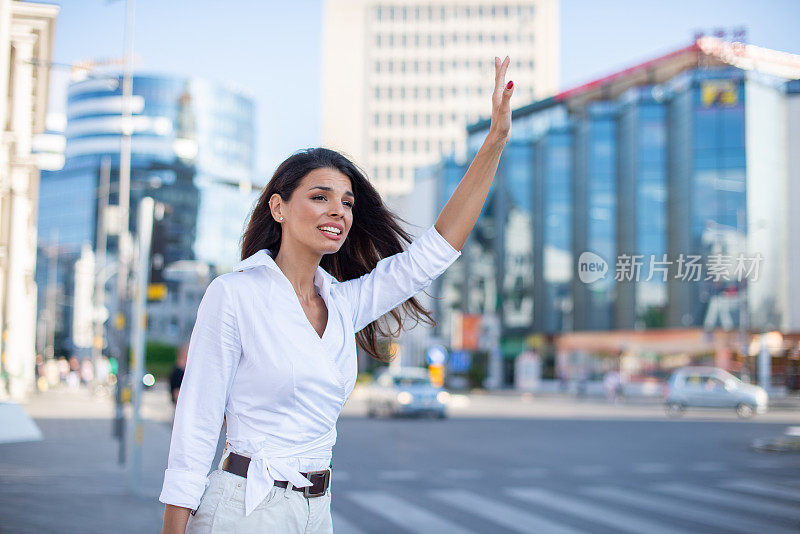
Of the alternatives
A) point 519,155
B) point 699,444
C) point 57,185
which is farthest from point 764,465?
point 57,185

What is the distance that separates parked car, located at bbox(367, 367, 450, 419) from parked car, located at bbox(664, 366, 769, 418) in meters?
8.74

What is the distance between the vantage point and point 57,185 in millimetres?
84625

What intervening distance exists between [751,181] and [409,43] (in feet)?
333

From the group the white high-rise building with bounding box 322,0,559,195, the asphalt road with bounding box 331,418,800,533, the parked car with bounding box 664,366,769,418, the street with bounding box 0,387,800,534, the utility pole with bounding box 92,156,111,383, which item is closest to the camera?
the street with bounding box 0,387,800,534

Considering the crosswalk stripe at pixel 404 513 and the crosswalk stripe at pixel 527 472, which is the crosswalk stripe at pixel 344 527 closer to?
the crosswalk stripe at pixel 404 513

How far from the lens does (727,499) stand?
10.3m

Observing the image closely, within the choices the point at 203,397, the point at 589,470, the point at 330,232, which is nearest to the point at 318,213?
the point at 330,232

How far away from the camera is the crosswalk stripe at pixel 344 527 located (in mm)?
8289

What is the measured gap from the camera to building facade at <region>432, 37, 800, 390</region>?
139ft

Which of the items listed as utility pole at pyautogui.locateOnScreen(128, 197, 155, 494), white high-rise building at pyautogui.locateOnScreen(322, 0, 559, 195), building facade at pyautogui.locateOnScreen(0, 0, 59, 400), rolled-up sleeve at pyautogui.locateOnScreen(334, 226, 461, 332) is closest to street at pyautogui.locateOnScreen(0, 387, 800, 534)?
utility pole at pyautogui.locateOnScreen(128, 197, 155, 494)

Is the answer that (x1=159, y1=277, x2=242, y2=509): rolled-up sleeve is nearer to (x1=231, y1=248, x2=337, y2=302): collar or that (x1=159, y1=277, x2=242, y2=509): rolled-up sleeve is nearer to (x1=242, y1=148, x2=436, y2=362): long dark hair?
(x1=231, y1=248, x2=337, y2=302): collar

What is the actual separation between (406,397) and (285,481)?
25082 mm

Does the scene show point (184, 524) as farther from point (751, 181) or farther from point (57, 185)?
point (57, 185)

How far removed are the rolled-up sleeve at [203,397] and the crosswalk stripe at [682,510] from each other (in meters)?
7.37
